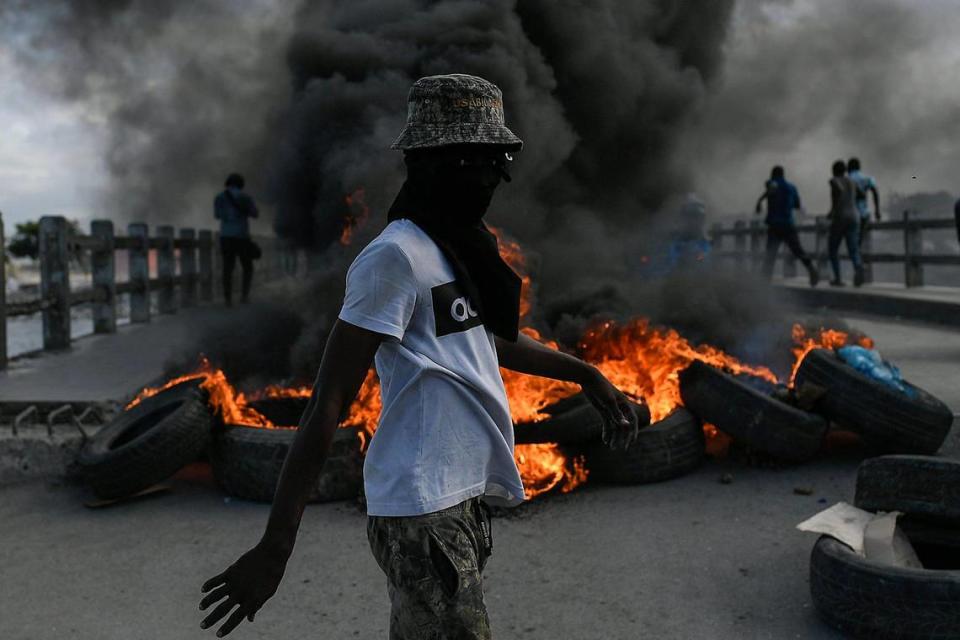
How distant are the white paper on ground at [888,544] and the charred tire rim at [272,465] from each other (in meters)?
2.69

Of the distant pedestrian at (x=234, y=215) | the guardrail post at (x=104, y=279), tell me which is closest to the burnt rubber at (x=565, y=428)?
the guardrail post at (x=104, y=279)

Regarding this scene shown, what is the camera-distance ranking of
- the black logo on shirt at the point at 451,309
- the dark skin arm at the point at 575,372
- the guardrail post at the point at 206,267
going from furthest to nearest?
the guardrail post at the point at 206,267
the dark skin arm at the point at 575,372
the black logo on shirt at the point at 451,309

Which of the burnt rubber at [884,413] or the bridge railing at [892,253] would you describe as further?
the bridge railing at [892,253]

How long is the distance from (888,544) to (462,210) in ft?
8.38

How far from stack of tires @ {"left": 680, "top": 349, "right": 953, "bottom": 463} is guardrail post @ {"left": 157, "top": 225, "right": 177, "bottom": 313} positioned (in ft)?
35.4

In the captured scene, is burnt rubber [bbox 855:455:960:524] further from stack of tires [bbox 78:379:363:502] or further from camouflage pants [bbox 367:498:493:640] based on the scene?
stack of tires [bbox 78:379:363:502]

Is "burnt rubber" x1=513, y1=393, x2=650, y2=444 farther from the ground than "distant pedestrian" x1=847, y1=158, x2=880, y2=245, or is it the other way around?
"distant pedestrian" x1=847, y1=158, x2=880, y2=245

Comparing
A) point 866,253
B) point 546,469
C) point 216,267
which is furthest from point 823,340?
point 216,267

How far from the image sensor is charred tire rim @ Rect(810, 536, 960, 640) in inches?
120

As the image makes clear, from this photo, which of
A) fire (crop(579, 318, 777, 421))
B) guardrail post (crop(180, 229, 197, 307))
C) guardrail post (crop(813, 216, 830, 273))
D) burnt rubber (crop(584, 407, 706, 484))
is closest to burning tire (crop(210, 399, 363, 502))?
burnt rubber (crop(584, 407, 706, 484))

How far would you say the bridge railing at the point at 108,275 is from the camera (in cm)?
955

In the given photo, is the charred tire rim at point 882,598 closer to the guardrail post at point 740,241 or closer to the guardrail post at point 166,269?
the guardrail post at point 166,269

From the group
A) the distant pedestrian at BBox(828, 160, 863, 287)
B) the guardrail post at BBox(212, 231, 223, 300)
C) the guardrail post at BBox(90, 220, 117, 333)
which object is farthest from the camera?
the guardrail post at BBox(212, 231, 223, 300)

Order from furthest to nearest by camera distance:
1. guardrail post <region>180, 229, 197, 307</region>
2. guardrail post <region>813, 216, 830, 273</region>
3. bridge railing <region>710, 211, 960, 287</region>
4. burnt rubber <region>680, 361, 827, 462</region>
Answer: guardrail post <region>813, 216, 830, 273</region> < guardrail post <region>180, 229, 197, 307</region> < bridge railing <region>710, 211, 960, 287</region> < burnt rubber <region>680, 361, 827, 462</region>
